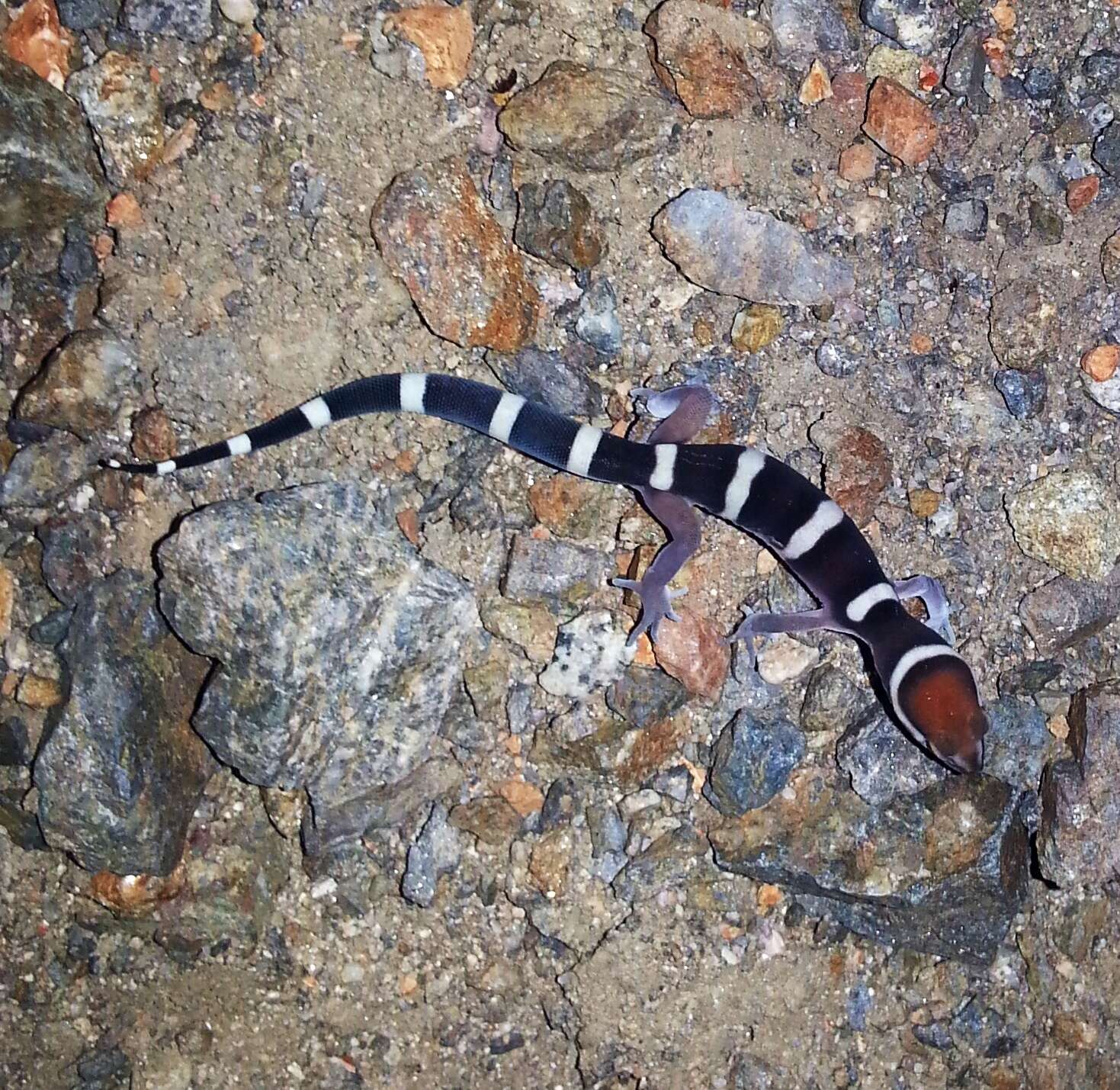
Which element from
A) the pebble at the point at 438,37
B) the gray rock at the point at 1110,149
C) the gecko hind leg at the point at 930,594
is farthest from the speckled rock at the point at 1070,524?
the pebble at the point at 438,37

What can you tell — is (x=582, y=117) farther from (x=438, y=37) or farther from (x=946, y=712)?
(x=946, y=712)

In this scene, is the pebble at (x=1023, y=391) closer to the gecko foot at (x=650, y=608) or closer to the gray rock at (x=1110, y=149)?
the gray rock at (x=1110, y=149)

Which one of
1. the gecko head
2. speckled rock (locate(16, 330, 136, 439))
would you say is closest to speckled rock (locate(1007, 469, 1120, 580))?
the gecko head

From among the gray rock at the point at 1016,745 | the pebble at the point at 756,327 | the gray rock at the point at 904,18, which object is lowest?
the gray rock at the point at 1016,745

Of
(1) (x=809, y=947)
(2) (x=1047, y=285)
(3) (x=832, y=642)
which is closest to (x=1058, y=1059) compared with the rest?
(1) (x=809, y=947)

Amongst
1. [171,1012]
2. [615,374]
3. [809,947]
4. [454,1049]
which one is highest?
[615,374]

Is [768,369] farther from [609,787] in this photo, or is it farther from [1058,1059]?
[1058,1059]
